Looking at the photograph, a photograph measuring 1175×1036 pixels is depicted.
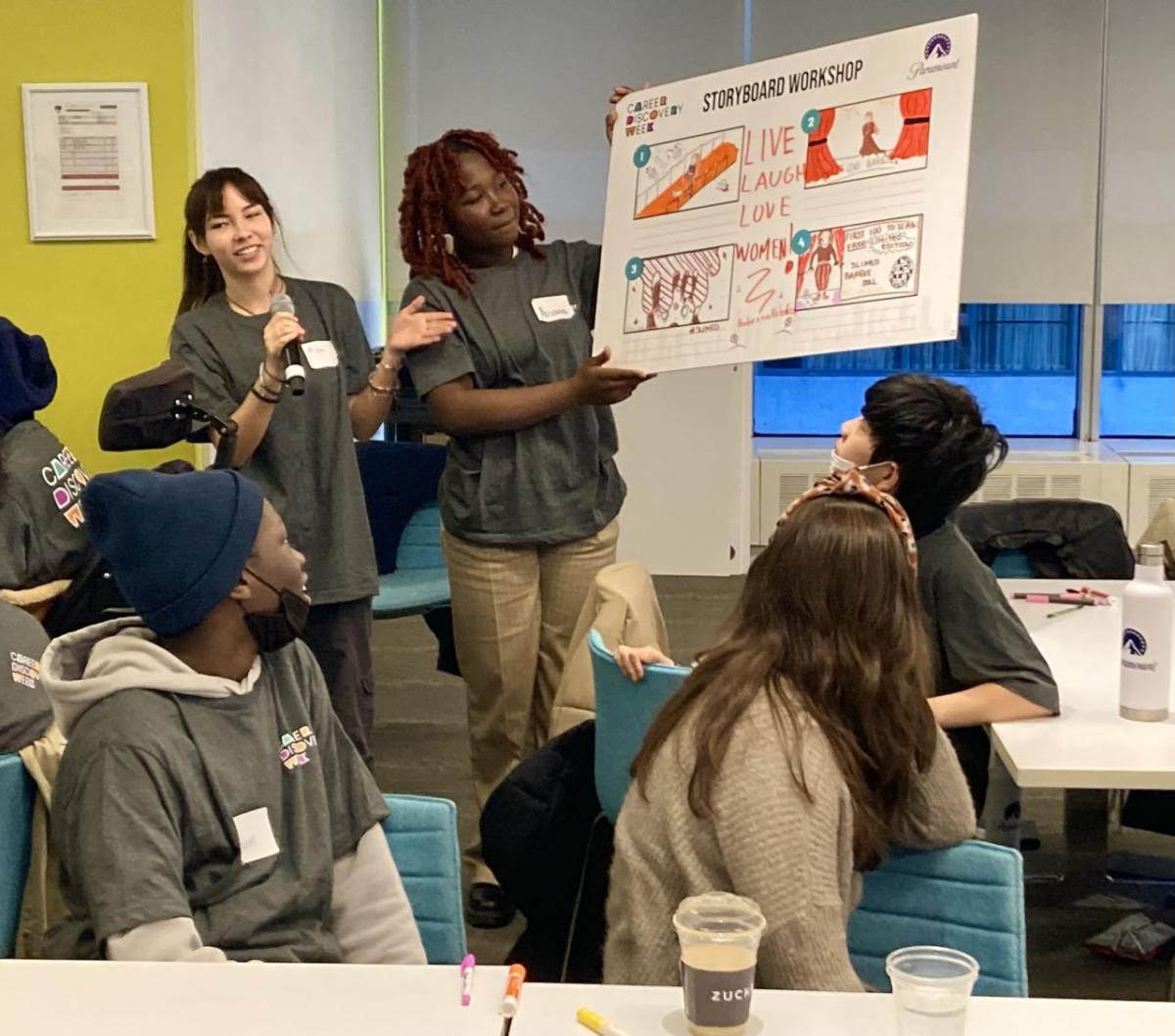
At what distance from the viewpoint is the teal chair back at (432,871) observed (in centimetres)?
195

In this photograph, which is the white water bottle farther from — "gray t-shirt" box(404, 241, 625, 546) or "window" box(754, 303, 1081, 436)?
"window" box(754, 303, 1081, 436)

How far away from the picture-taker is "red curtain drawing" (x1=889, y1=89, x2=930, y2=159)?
260cm

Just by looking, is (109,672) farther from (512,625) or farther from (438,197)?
(438,197)

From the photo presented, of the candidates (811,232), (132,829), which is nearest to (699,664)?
(132,829)

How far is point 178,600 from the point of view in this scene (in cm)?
177

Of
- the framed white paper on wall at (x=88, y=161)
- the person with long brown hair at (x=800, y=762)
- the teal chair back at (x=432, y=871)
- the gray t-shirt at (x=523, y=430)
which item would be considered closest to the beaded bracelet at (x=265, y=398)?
the gray t-shirt at (x=523, y=430)

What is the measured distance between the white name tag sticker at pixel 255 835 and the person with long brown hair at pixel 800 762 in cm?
42

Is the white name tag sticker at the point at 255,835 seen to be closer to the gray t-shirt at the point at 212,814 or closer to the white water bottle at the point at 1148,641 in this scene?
the gray t-shirt at the point at 212,814

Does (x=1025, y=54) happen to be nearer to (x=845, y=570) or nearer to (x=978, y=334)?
(x=978, y=334)

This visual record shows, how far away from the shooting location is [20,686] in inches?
Answer: 87.3

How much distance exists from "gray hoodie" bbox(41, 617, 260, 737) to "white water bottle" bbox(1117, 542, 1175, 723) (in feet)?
4.67

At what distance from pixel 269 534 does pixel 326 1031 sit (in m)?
0.67

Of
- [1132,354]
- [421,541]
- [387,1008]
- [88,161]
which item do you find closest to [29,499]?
[88,161]

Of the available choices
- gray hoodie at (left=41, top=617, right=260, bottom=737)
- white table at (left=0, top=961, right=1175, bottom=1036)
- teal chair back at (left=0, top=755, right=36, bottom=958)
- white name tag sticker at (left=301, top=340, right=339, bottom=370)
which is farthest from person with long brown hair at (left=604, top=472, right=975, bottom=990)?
white name tag sticker at (left=301, top=340, right=339, bottom=370)
